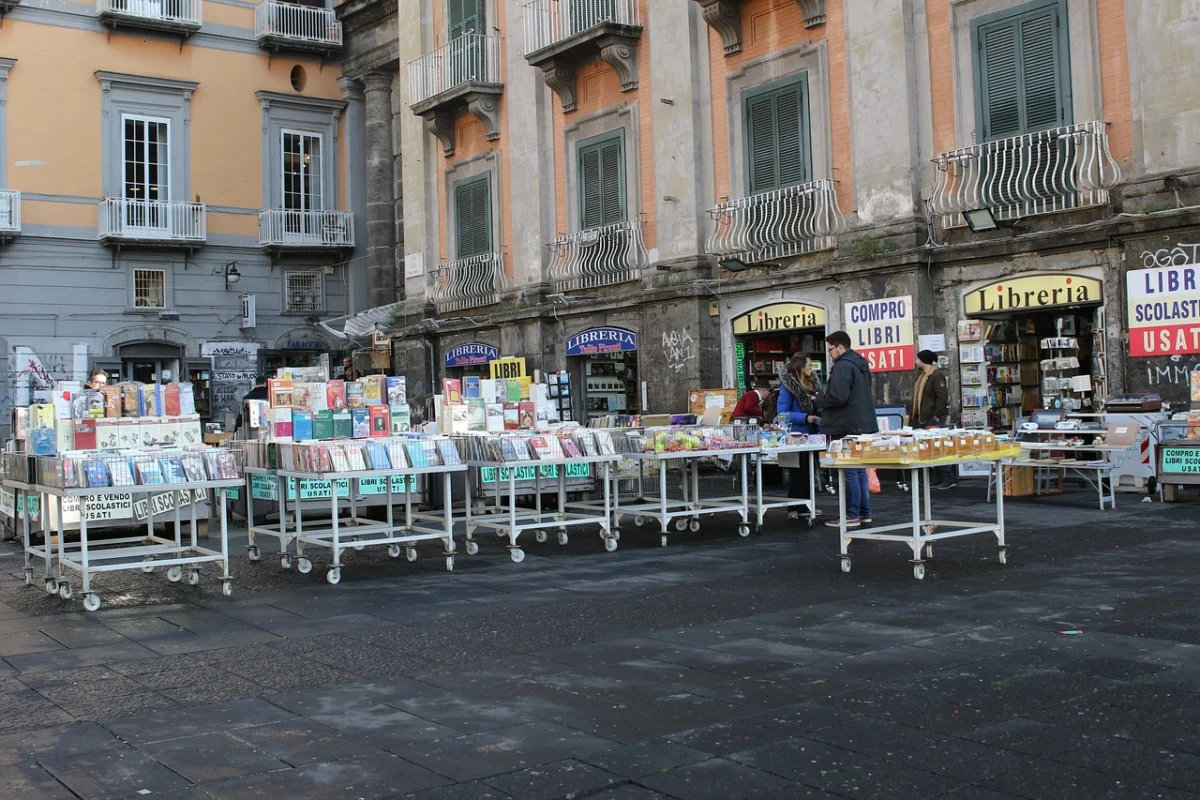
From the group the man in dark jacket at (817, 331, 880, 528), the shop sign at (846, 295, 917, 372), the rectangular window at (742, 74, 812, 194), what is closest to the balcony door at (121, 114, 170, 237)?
the rectangular window at (742, 74, 812, 194)

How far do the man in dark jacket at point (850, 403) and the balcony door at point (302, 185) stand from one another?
72.8ft

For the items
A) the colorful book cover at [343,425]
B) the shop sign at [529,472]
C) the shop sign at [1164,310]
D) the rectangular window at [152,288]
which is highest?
the rectangular window at [152,288]

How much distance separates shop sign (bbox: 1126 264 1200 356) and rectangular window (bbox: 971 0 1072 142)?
8.31 ft

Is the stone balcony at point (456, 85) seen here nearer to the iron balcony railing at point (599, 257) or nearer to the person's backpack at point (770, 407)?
the iron balcony railing at point (599, 257)

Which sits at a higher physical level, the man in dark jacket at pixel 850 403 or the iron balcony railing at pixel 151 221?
the iron balcony railing at pixel 151 221

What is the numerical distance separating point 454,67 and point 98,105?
381 inches

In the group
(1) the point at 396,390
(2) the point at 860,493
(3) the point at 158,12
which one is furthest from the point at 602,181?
(3) the point at 158,12

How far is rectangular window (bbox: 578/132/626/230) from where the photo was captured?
2148 cm

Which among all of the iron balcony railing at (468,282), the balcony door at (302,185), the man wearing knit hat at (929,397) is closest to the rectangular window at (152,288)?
the balcony door at (302,185)

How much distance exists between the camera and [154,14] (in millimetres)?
28719

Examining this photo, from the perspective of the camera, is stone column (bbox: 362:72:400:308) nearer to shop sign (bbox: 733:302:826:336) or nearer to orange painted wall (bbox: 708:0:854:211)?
orange painted wall (bbox: 708:0:854:211)

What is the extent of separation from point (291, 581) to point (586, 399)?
13.3m

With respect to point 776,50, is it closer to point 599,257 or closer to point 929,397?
point 599,257

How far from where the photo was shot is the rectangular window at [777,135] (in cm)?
1825
